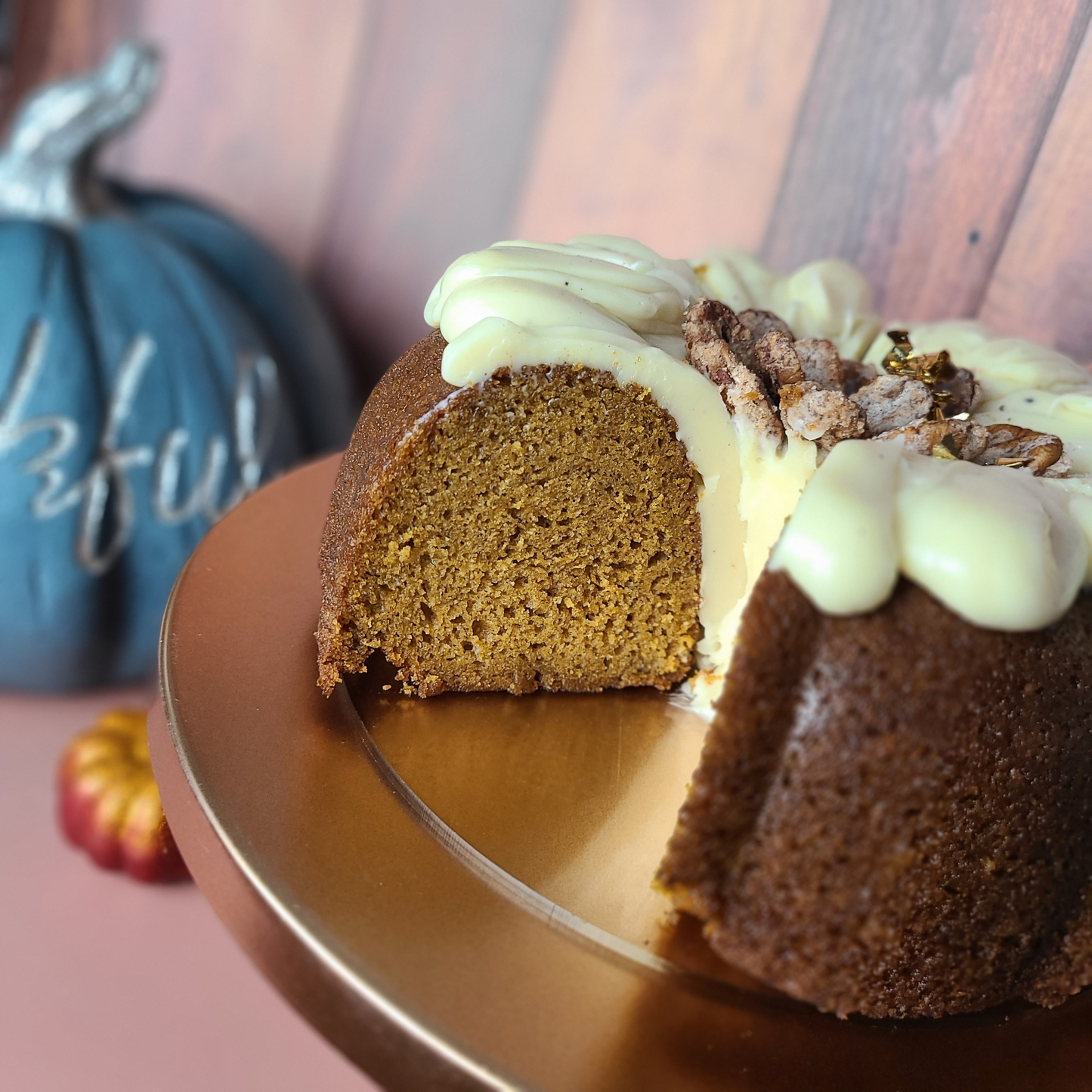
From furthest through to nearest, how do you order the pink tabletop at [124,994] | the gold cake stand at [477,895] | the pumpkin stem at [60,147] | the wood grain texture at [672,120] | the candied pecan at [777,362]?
the pumpkin stem at [60,147], the wood grain texture at [672,120], the pink tabletop at [124,994], the candied pecan at [777,362], the gold cake stand at [477,895]

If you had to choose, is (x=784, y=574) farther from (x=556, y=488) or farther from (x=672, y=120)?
(x=672, y=120)

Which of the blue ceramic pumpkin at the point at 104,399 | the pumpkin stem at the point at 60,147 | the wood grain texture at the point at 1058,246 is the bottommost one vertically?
the blue ceramic pumpkin at the point at 104,399

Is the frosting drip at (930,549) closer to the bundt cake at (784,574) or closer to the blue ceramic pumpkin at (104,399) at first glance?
the bundt cake at (784,574)

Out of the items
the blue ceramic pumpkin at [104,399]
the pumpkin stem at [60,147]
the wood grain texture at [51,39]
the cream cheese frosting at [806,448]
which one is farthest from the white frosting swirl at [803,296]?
the wood grain texture at [51,39]

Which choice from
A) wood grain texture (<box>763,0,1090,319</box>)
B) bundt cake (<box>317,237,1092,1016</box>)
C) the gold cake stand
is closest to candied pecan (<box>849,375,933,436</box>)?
bundt cake (<box>317,237,1092,1016</box>)

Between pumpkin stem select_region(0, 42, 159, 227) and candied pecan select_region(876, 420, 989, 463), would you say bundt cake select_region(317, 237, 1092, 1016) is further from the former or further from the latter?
pumpkin stem select_region(0, 42, 159, 227)

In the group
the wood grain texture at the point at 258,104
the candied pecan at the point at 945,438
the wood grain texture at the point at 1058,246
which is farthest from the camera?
the wood grain texture at the point at 258,104
